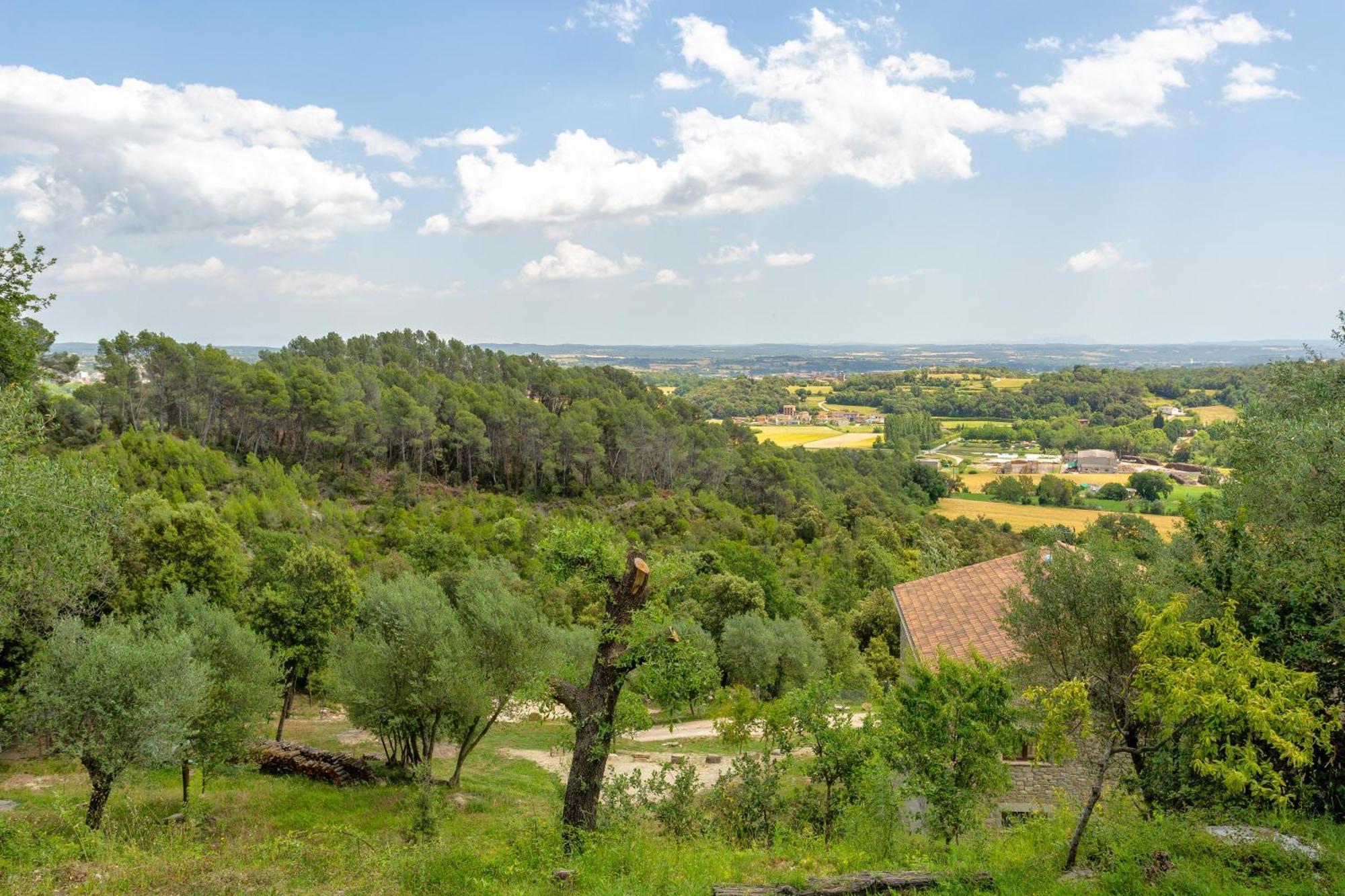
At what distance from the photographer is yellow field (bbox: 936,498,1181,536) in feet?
208

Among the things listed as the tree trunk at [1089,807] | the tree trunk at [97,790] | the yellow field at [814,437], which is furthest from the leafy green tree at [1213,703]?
the yellow field at [814,437]

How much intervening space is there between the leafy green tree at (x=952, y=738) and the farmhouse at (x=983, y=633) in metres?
0.65

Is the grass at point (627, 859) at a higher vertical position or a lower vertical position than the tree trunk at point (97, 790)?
higher

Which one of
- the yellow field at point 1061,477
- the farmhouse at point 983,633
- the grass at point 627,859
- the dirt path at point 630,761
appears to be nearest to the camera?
the grass at point 627,859

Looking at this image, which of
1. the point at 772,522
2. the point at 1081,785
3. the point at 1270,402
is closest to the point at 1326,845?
the point at 1081,785

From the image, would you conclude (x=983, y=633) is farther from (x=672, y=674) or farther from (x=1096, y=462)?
(x=1096, y=462)

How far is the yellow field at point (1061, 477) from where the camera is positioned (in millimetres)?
75012

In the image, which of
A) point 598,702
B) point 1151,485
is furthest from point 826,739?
point 1151,485

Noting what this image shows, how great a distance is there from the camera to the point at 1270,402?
1381cm

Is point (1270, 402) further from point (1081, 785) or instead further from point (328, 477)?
point (328, 477)

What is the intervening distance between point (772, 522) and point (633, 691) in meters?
49.9

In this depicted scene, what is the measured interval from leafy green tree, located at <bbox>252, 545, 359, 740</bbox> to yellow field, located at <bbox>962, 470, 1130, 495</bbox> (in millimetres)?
74181

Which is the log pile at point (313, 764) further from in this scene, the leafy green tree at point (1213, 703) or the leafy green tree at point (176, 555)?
the leafy green tree at point (1213, 703)

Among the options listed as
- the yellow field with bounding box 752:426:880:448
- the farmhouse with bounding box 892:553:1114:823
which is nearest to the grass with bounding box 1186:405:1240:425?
the yellow field with bounding box 752:426:880:448
